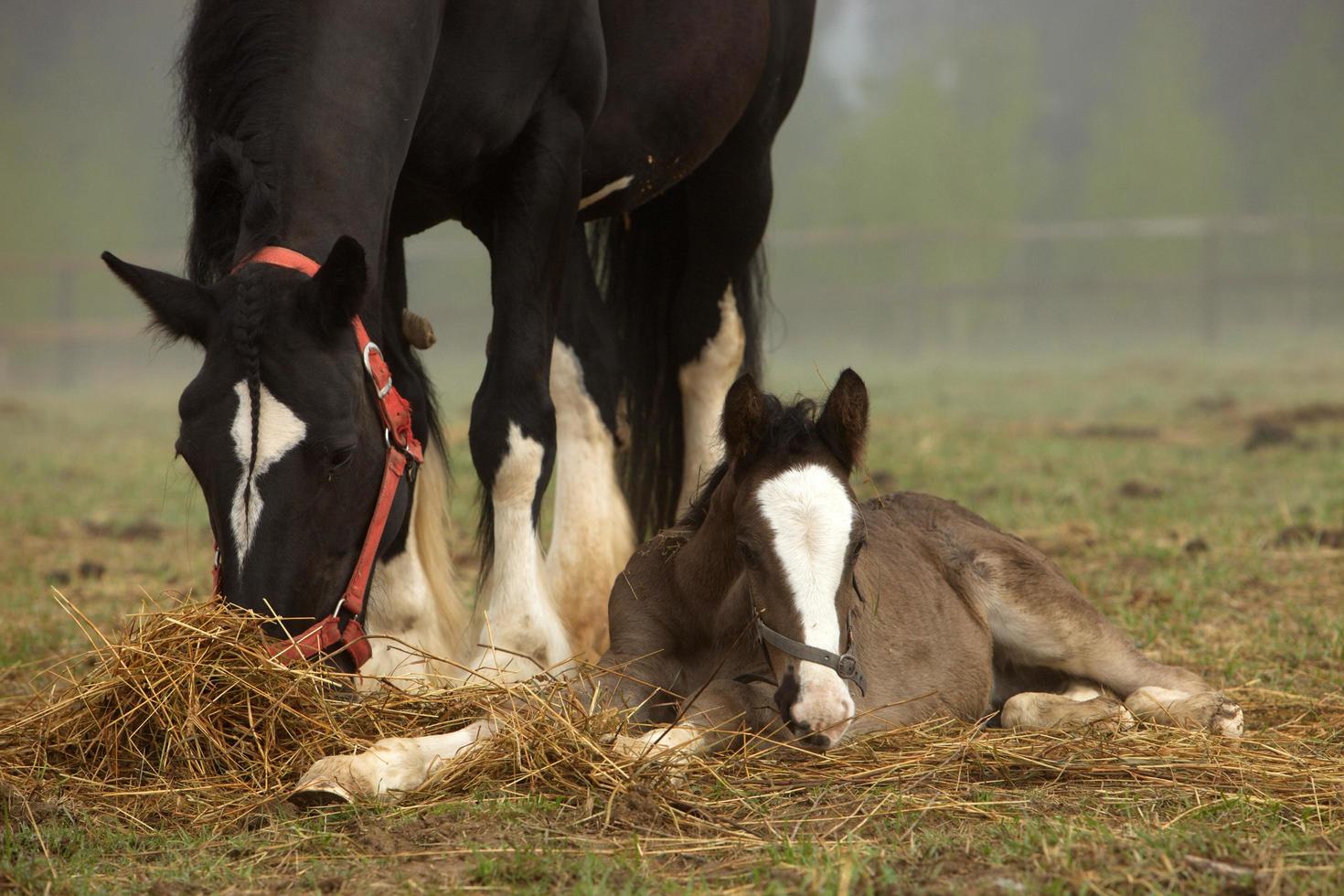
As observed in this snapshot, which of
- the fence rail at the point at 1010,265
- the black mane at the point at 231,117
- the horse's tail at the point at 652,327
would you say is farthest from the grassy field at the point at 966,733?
the fence rail at the point at 1010,265

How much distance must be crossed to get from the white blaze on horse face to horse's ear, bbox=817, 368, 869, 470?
3.73 feet

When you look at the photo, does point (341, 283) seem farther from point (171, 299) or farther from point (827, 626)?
point (827, 626)

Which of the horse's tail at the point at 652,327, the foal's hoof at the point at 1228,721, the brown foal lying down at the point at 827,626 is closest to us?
the brown foal lying down at the point at 827,626

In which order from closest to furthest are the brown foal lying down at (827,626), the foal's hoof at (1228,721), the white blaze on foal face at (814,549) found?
the white blaze on foal face at (814,549), the brown foal lying down at (827,626), the foal's hoof at (1228,721)

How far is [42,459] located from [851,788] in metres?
8.60

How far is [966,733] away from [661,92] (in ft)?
7.63

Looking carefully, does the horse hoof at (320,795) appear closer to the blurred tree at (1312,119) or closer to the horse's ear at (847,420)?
the horse's ear at (847,420)

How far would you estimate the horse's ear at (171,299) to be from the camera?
2.94 m

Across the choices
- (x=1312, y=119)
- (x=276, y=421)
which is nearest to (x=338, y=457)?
(x=276, y=421)

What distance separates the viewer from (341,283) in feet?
9.57

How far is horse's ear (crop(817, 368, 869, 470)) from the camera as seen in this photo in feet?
10.2

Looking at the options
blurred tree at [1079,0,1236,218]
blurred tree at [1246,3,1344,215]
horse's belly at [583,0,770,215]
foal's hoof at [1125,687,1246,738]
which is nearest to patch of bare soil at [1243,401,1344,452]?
horse's belly at [583,0,770,215]

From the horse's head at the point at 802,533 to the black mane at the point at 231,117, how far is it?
3.90ft

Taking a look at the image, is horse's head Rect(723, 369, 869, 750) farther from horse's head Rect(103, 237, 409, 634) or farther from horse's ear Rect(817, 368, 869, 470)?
horse's head Rect(103, 237, 409, 634)
